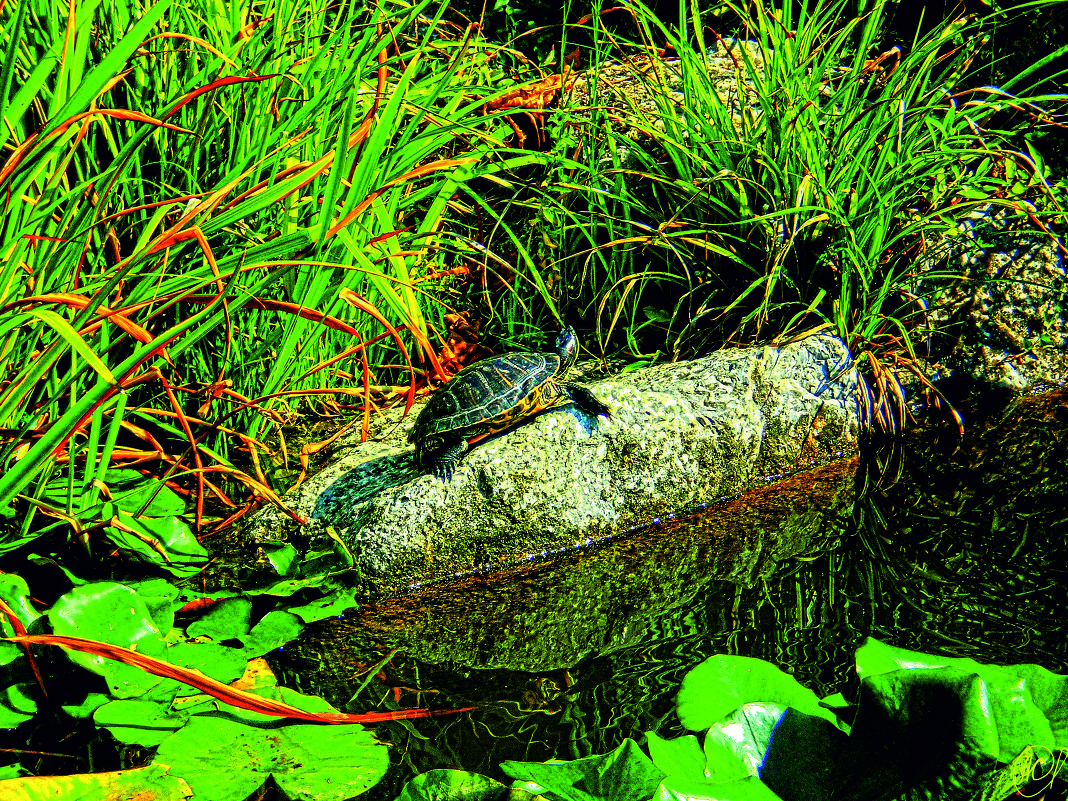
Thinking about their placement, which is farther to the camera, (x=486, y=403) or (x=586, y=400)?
(x=586, y=400)

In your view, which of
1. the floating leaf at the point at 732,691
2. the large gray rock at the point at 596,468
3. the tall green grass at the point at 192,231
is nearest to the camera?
the floating leaf at the point at 732,691

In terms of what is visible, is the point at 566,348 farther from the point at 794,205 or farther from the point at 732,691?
the point at 732,691

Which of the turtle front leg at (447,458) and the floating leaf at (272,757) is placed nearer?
the floating leaf at (272,757)

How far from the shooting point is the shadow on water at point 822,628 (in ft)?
5.51

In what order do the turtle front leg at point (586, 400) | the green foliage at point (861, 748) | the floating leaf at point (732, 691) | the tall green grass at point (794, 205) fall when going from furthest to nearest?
the tall green grass at point (794, 205)
the turtle front leg at point (586, 400)
the floating leaf at point (732, 691)
the green foliage at point (861, 748)

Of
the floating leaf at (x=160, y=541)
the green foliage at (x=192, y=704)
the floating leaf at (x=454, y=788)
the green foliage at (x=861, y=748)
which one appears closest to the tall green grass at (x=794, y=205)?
the floating leaf at (x=160, y=541)

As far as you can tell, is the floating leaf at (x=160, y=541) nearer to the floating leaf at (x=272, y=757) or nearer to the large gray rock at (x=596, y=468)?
the large gray rock at (x=596, y=468)

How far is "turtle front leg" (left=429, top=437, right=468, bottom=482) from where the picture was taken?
2.54m

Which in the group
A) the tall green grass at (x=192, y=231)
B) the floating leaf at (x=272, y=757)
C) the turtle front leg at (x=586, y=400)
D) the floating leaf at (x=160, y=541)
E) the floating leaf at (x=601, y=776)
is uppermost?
the tall green grass at (x=192, y=231)

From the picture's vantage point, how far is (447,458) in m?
2.57

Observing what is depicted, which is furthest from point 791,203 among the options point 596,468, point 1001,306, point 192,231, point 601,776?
point 601,776

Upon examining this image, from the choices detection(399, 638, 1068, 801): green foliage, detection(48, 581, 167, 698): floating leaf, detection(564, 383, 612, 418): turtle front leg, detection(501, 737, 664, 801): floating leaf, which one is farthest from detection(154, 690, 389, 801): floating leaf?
detection(564, 383, 612, 418): turtle front leg

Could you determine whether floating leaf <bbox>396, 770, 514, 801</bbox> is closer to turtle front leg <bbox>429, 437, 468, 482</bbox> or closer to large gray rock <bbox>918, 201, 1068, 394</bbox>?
turtle front leg <bbox>429, 437, 468, 482</bbox>

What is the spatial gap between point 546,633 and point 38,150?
1.71m
